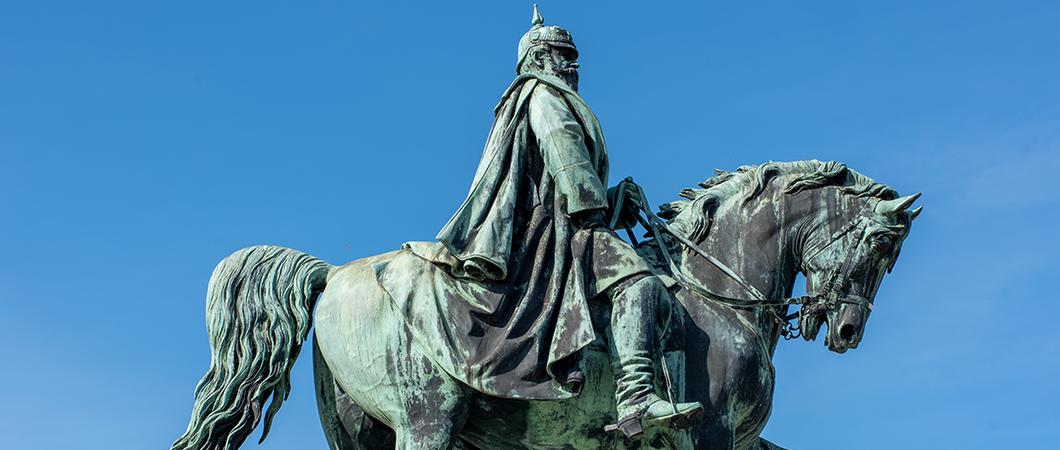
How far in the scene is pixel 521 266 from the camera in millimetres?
15086

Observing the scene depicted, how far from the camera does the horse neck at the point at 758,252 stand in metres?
15.4

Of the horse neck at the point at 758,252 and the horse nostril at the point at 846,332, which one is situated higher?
the horse neck at the point at 758,252

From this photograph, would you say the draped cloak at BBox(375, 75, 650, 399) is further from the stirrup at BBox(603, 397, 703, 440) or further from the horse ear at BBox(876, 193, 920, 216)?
the horse ear at BBox(876, 193, 920, 216)

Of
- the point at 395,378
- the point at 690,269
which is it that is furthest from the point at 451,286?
the point at 690,269

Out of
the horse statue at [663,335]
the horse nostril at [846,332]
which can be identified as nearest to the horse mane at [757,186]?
the horse statue at [663,335]

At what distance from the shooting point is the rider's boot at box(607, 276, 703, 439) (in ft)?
47.4

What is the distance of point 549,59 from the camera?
16.0 meters

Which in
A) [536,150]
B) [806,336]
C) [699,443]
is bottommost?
[699,443]

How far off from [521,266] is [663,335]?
1099mm

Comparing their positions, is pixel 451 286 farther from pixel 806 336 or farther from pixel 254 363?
pixel 806 336

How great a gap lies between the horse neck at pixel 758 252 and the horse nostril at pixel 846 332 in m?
0.45

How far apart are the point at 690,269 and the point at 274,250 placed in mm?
2994

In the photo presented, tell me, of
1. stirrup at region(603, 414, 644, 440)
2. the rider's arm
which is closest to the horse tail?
the rider's arm

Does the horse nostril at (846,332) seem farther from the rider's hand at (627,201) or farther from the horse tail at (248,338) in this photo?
the horse tail at (248,338)
